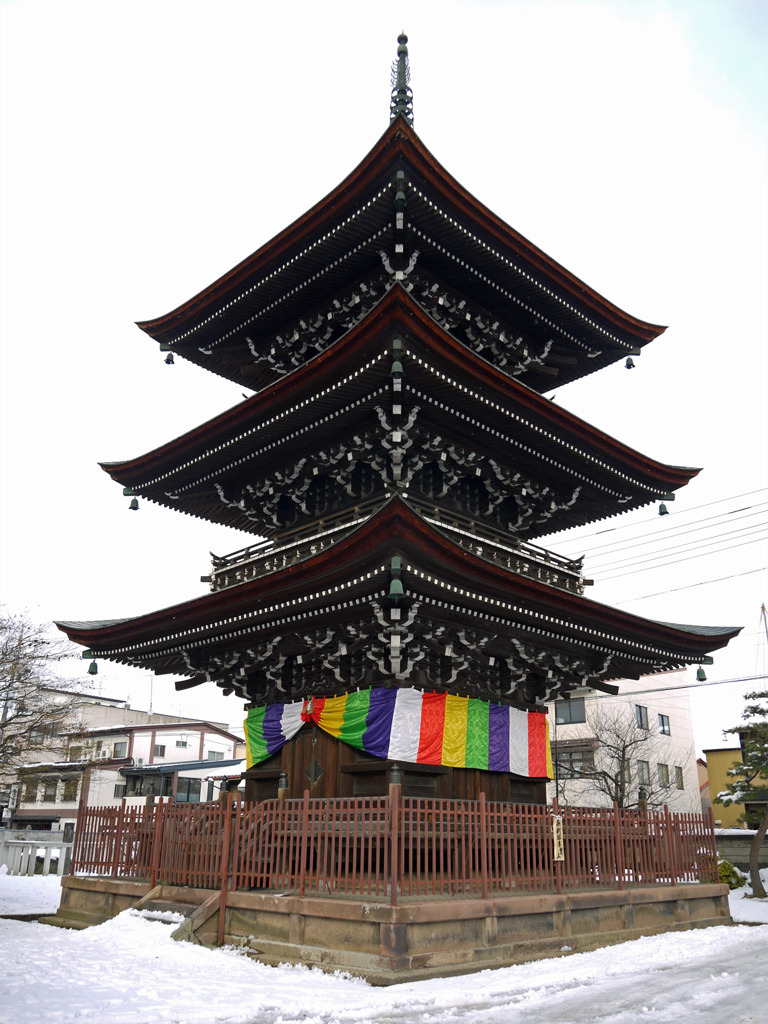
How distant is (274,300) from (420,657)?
32.7 ft

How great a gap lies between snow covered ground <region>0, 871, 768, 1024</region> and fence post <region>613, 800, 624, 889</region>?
1.56 m

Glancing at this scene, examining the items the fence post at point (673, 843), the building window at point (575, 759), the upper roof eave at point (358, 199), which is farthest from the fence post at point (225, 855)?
the building window at point (575, 759)

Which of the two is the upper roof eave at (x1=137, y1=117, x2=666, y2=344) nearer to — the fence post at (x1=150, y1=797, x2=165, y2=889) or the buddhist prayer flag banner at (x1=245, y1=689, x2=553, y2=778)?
the buddhist prayer flag banner at (x1=245, y1=689, x2=553, y2=778)

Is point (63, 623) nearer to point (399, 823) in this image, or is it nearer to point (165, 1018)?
point (399, 823)

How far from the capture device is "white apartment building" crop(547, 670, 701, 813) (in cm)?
4538

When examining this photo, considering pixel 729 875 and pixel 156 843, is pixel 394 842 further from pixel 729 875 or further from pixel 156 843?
pixel 729 875

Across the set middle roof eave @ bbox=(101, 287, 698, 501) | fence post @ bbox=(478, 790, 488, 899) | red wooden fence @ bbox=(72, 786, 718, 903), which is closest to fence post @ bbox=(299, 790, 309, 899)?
red wooden fence @ bbox=(72, 786, 718, 903)

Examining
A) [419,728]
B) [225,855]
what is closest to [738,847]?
[419,728]

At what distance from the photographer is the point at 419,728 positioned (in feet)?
53.7

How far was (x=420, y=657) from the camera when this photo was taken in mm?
16688

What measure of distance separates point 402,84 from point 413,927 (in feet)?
62.7

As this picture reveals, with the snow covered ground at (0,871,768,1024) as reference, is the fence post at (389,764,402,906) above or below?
above

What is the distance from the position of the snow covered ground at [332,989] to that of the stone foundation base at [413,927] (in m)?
0.33

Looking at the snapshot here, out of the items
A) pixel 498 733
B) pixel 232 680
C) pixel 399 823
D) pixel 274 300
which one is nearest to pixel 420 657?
pixel 498 733
